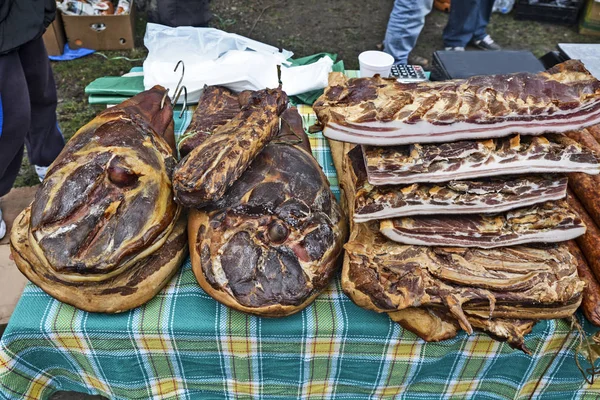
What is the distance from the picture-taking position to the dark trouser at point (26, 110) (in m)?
2.69

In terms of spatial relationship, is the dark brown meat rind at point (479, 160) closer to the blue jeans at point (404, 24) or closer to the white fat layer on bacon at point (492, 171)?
the white fat layer on bacon at point (492, 171)

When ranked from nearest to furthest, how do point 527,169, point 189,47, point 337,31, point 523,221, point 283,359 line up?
point 527,169 → point 523,221 → point 283,359 → point 189,47 → point 337,31

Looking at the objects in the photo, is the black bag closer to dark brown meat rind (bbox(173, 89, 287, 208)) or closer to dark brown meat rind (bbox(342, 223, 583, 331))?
dark brown meat rind (bbox(173, 89, 287, 208))

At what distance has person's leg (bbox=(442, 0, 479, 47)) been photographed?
507cm

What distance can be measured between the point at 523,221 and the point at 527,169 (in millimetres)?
197

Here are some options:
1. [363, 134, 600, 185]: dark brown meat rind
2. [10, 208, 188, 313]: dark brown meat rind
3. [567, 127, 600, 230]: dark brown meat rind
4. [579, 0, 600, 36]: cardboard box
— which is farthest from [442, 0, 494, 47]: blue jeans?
[10, 208, 188, 313]: dark brown meat rind

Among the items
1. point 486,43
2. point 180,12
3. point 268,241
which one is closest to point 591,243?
point 268,241

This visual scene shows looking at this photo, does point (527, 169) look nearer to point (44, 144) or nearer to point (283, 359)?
point (283, 359)

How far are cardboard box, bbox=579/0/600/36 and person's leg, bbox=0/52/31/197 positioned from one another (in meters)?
6.41

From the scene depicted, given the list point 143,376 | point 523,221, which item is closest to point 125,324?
point 143,376

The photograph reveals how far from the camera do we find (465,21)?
A: 5.17 metres

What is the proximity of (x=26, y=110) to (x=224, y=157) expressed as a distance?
200 centimetres

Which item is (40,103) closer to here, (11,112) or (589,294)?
(11,112)

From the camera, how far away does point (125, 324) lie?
1.55 metres
